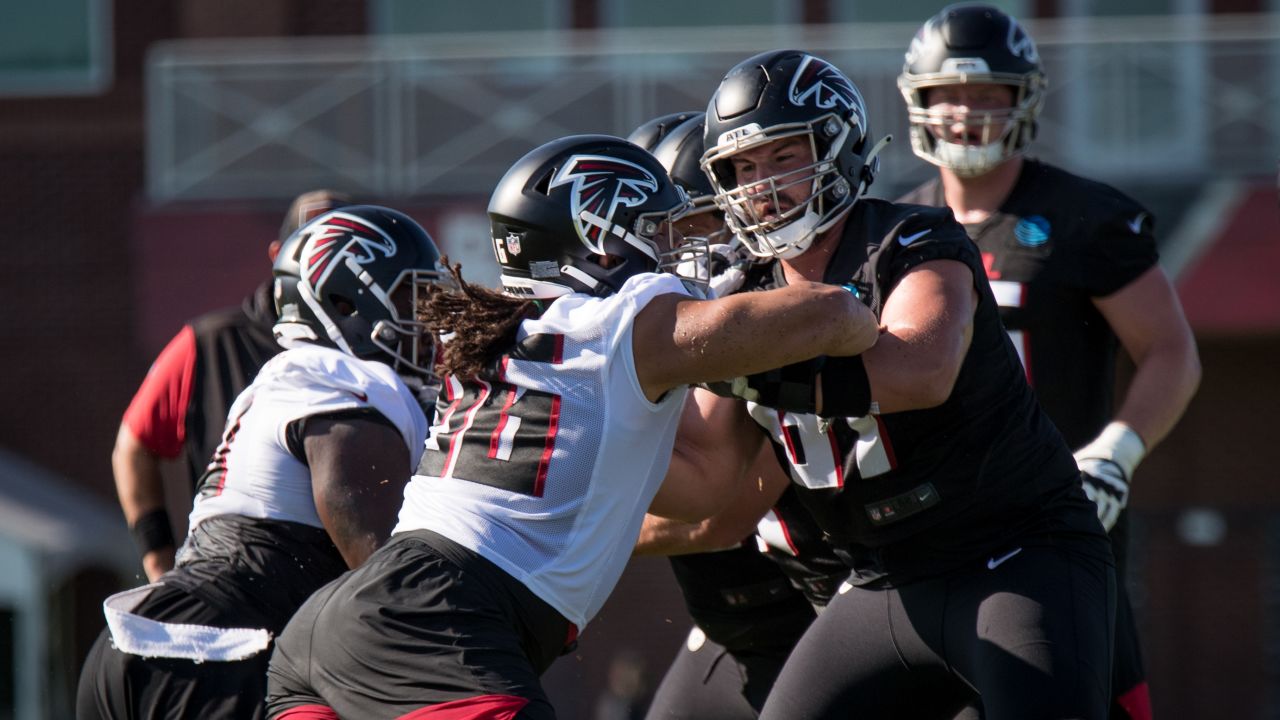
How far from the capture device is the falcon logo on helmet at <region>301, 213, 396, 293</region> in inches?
181

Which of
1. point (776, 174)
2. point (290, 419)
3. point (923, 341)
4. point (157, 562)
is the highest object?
point (776, 174)

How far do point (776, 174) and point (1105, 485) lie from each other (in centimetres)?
131

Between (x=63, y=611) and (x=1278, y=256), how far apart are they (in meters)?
9.34

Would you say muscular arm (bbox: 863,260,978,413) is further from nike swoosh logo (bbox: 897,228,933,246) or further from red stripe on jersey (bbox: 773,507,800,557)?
red stripe on jersey (bbox: 773,507,800,557)

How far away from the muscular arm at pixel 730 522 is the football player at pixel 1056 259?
0.94 metres

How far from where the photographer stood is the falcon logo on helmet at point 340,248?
181 inches

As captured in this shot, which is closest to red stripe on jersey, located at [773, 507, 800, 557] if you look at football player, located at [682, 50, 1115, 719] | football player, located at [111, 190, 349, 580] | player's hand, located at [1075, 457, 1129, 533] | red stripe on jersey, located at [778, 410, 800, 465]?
football player, located at [682, 50, 1115, 719]

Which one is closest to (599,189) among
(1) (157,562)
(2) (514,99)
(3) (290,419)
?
(3) (290,419)

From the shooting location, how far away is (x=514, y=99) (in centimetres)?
1264

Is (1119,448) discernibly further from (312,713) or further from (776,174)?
(312,713)

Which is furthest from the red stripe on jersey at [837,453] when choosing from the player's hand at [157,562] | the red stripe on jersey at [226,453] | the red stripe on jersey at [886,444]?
the player's hand at [157,562]

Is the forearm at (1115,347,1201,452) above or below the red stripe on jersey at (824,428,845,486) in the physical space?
below

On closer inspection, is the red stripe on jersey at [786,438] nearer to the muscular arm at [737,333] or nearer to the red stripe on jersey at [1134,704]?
the muscular arm at [737,333]

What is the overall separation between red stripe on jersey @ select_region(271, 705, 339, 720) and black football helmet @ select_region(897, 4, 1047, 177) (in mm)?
2515
